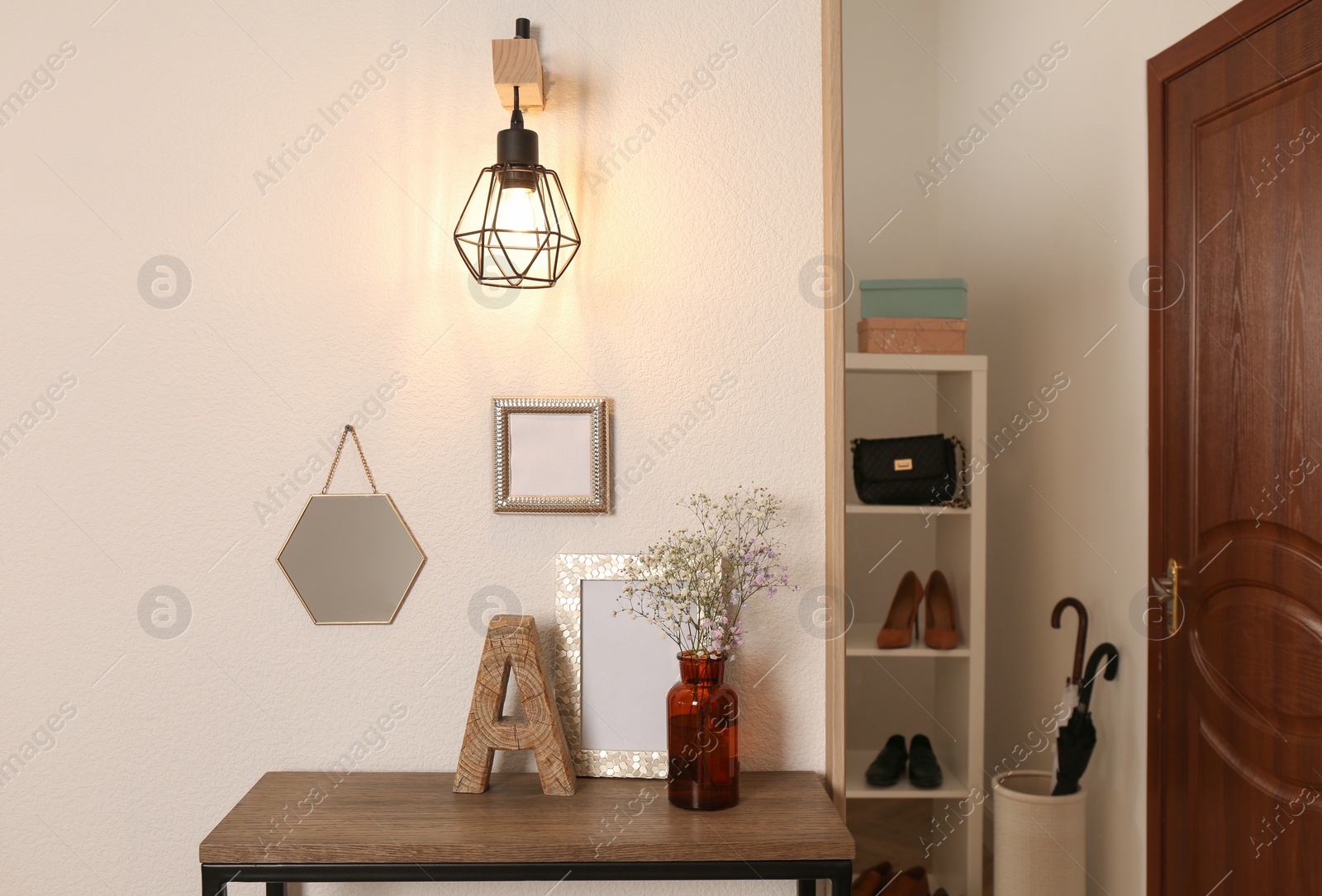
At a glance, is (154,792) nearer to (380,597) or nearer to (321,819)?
(321,819)

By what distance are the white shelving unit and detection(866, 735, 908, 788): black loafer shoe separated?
3 cm

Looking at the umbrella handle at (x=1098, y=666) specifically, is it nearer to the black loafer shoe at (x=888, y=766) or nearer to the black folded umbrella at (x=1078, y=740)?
the black folded umbrella at (x=1078, y=740)

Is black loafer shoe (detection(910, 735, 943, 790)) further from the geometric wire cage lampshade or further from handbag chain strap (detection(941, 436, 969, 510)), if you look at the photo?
the geometric wire cage lampshade

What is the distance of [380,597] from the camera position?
152 cm

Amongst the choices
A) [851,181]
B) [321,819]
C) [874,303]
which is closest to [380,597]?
[321,819]

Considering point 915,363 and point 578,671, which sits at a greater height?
point 915,363

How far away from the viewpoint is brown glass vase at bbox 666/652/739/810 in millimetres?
1347

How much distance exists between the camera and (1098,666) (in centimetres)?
231

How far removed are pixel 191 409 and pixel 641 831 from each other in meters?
1.04

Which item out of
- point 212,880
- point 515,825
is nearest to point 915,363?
point 515,825

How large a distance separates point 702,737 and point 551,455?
528mm

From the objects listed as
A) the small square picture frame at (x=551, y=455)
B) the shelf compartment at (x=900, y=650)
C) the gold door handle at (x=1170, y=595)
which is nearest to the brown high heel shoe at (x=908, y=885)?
the shelf compartment at (x=900, y=650)

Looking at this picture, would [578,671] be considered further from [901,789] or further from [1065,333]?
[1065,333]

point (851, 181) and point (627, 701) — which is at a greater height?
point (851, 181)
